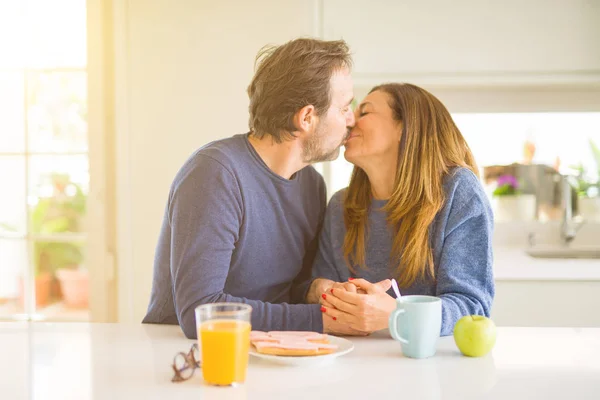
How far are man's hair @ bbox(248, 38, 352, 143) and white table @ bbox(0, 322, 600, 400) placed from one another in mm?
617

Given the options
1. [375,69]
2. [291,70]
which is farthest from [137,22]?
[291,70]

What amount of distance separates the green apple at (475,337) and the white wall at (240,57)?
1.96 m

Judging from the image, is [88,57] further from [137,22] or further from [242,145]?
[242,145]

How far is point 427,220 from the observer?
5.77 feet

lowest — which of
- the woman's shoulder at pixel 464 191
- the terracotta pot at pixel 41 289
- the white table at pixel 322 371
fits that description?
the terracotta pot at pixel 41 289

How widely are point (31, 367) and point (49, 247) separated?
2.20 m

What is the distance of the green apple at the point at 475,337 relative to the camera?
1.31 m

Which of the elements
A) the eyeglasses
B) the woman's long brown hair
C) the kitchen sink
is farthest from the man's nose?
the kitchen sink

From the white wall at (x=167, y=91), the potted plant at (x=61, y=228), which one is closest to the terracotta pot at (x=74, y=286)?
the potted plant at (x=61, y=228)

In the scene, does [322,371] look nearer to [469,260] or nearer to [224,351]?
[224,351]

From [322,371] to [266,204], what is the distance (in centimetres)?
64

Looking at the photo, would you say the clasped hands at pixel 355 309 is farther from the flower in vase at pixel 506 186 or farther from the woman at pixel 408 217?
the flower in vase at pixel 506 186

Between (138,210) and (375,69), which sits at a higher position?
(375,69)

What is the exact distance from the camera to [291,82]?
1805 mm
